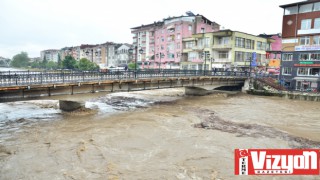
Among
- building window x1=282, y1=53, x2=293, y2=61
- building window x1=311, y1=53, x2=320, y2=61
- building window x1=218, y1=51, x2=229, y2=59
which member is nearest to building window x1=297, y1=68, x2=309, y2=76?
building window x1=311, y1=53, x2=320, y2=61

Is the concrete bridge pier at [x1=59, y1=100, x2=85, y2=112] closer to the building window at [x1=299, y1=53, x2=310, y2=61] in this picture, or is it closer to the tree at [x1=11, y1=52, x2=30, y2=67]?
the building window at [x1=299, y1=53, x2=310, y2=61]

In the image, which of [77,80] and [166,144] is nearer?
[166,144]

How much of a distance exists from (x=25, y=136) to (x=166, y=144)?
405 inches

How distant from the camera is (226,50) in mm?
57531

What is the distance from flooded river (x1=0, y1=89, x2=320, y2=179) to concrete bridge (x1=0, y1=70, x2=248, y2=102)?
78.3 inches

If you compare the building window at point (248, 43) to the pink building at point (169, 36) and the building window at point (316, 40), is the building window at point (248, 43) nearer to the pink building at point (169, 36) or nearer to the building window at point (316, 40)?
the pink building at point (169, 36)

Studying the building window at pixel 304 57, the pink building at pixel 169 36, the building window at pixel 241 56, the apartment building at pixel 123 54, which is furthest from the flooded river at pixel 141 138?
the apartment building at pixel 123 54

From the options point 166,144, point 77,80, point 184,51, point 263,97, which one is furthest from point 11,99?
point 184,51

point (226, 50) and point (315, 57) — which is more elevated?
point (226, 50)

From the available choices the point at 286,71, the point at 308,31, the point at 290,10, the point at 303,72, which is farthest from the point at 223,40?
the point at 303,72

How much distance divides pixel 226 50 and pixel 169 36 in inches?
872

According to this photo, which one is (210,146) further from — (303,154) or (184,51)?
(184,51)

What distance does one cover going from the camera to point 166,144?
54.1 feet

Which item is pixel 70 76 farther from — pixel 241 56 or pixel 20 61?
pixel 20 61
